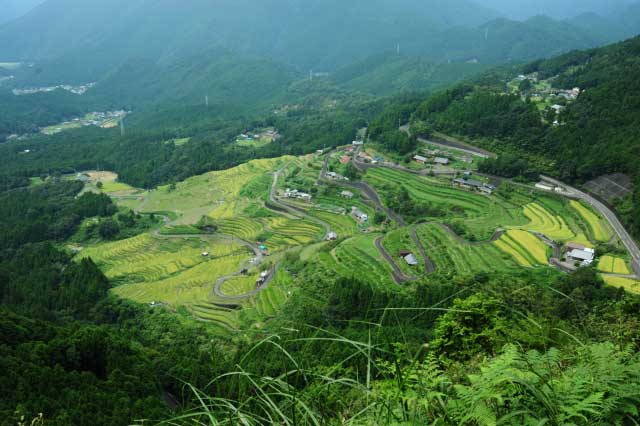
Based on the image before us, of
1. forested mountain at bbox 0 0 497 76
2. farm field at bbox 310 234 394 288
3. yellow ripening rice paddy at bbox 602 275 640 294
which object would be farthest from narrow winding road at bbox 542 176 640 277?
forested mountain at bbox 0 0 497 76

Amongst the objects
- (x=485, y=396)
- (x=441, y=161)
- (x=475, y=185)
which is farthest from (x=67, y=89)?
(x=485, y=396)

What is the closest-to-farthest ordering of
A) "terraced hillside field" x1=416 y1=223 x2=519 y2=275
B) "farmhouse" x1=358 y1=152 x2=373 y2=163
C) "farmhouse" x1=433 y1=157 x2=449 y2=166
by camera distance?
"terraced hillside field" x1=416 y1=223 x2=519 y2=275 → "farmhouse" x1=433 y1=157 x2=449 y2=166 → "farmhouse" x1=358 y1=152 x2=373 y2=163

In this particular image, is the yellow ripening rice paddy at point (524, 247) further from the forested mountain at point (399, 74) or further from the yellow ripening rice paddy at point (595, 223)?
the forested mountain at point (399, 74)

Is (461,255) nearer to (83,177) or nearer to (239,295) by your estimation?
(239,295)

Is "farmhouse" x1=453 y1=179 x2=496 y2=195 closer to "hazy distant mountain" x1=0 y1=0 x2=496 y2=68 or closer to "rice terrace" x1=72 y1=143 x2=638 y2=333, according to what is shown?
"rice terrace" x1=72 y1=143 x2=638 y2=333

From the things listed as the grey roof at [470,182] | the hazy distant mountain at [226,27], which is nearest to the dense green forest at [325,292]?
the grey roof at [470,182]

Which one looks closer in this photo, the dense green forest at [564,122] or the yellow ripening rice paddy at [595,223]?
the yellow ripening rice paddy at [595,223]
